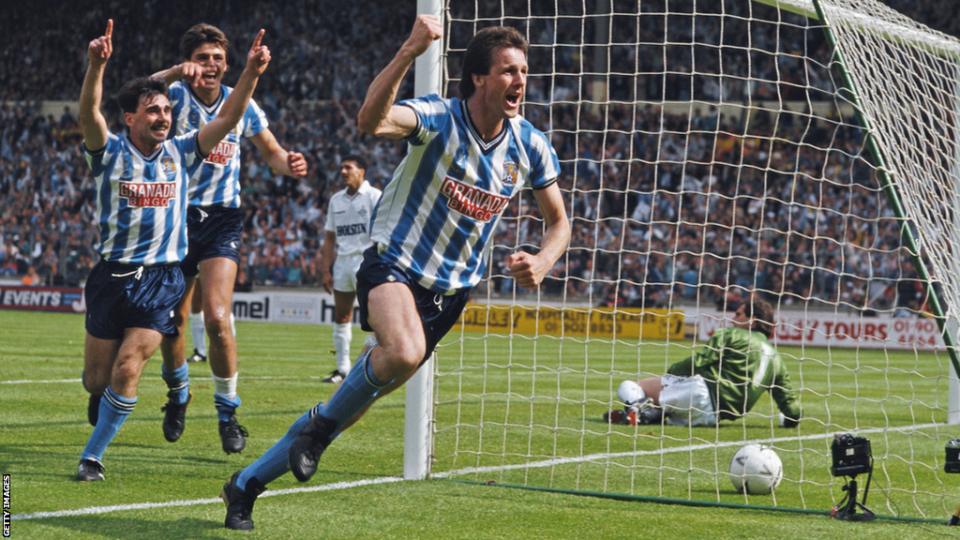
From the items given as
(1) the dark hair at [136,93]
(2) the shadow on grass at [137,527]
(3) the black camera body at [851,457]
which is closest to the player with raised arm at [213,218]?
(1) the dark hair at [136,93]

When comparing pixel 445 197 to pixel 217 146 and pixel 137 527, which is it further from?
pixel 217 146

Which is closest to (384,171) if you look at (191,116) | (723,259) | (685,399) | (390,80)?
(685,399)

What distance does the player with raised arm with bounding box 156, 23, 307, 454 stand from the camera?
18.0 feet

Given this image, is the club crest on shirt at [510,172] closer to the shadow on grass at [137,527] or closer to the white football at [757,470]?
the shadow on grass at [137,527]

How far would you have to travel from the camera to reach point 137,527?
374 centimetres

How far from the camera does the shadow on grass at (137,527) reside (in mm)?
3619

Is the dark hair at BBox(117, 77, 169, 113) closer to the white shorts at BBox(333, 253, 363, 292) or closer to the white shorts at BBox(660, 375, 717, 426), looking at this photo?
the white shorts at BBox(660, 375, 717, 426)

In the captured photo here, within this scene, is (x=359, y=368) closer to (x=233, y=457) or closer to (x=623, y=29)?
(x=233, y=457)

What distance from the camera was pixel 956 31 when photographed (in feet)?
84.0

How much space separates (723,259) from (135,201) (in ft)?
14.1

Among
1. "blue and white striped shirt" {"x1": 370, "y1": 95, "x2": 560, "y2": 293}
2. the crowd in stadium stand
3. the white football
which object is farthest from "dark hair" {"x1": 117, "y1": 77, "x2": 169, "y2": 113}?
the crowd in stadium stand

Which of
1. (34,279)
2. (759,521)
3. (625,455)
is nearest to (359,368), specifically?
(759,521)

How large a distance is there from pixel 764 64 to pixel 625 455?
23954 mm

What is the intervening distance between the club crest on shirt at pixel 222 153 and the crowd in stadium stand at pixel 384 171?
11.9 metres
